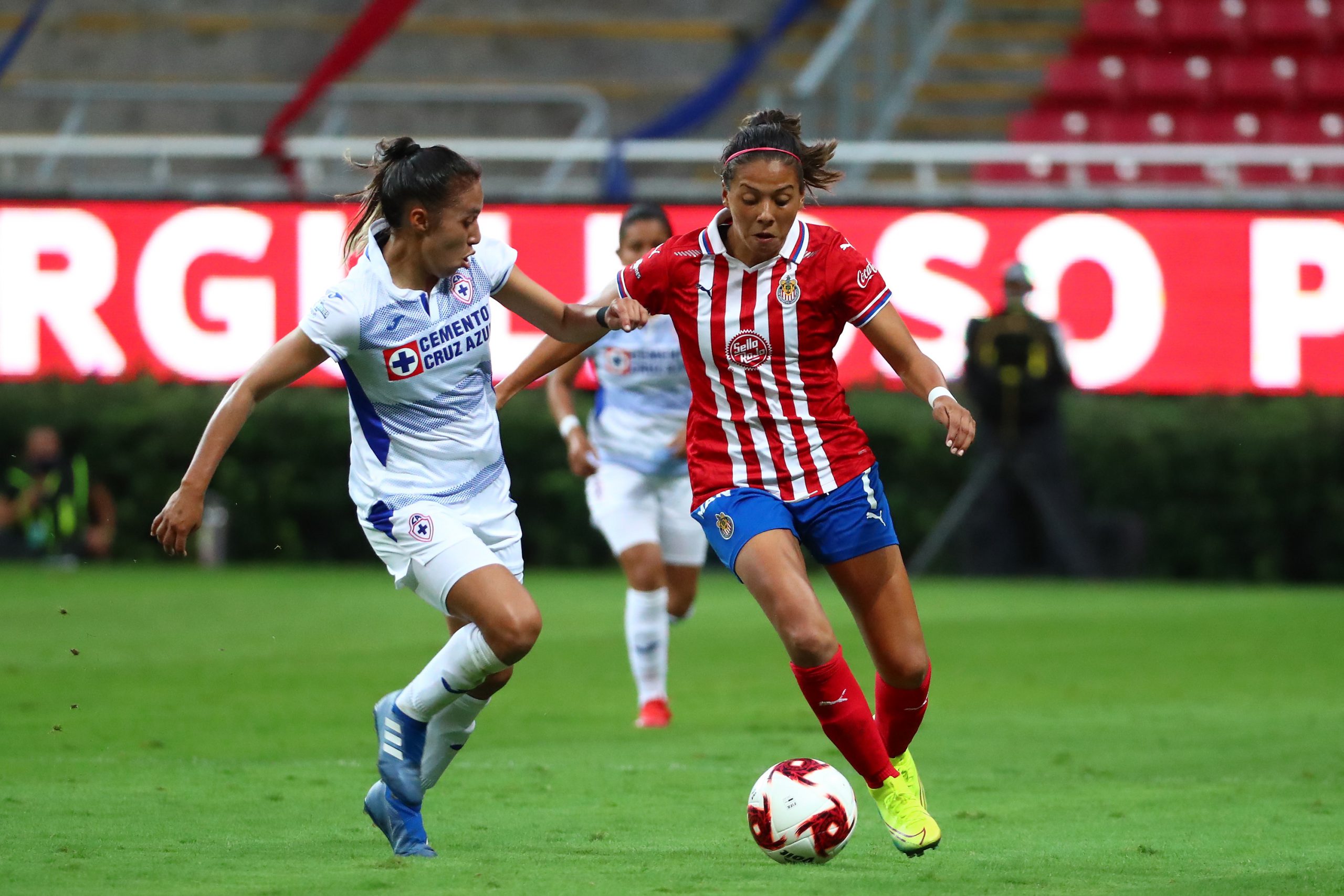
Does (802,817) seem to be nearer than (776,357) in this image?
Yes

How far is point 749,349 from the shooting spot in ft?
20.6

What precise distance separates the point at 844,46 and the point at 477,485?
15.1 metres

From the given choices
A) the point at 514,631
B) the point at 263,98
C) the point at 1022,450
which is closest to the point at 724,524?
the point at 514,631

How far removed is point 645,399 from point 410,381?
393 centimetres

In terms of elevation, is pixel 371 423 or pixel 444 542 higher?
pixel 371 423

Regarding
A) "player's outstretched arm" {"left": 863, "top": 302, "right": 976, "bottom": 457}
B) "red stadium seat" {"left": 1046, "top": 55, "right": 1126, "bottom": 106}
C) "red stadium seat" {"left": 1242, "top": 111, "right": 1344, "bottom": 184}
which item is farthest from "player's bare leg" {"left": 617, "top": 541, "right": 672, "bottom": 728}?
"red stadium seat" {"left": 1046, "top": 55, "right": 1126, "bottom": 106}

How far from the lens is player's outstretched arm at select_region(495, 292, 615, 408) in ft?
21.9

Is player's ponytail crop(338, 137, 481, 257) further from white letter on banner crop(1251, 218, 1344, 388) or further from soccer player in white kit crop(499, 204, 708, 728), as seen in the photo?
white letter on banner crop(1251, 218, 1344, 388)

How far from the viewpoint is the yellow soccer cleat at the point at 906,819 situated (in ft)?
19.5

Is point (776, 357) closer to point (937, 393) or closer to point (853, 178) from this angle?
point (937, 393)

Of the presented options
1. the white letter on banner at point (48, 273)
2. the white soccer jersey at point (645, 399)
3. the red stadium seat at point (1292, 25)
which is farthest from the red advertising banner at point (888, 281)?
the white soccer jersey at point (645, 399)

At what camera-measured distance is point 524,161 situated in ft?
76.4

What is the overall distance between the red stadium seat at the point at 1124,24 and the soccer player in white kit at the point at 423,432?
729 inches

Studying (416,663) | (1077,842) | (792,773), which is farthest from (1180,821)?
(416,663)
